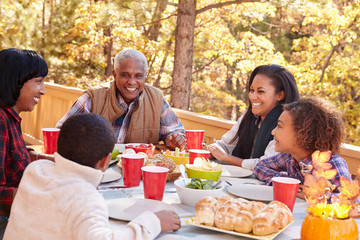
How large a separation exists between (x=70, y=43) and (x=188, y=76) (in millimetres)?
4738

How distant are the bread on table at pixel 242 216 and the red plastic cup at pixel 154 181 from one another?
0.28 m

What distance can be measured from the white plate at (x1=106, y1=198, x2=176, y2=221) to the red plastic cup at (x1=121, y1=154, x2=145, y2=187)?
0.28 m

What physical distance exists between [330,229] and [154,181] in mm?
698

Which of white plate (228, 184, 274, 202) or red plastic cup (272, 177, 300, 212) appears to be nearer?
red plastic cup (272, 177, 300, 212)

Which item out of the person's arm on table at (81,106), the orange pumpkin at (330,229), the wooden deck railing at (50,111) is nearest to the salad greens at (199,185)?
the orange pumpkin at (330,229)

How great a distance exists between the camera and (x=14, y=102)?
2045 millimetres

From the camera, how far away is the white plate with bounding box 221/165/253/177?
2.30 metres

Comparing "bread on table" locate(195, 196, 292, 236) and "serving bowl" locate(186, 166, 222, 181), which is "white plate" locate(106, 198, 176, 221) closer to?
"bread on table" locate(195, 196, 292, 236)

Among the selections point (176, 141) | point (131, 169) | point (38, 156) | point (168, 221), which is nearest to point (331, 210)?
point (168, 221)

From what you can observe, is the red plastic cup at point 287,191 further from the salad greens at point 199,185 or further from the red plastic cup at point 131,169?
the red plastic cup at point 131,169

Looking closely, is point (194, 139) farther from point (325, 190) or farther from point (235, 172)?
point (325, 190)

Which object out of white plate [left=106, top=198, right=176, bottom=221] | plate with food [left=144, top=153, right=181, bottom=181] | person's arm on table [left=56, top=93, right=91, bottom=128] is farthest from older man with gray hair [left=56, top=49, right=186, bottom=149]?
white plate [left=106, top=198, right=176, bottom=221]

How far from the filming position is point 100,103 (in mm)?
3416

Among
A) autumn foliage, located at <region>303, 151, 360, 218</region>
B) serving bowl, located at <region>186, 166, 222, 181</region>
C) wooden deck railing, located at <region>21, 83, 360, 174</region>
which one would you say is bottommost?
wooden deck railing, located at <region>21, 83, 360, 174</region>
